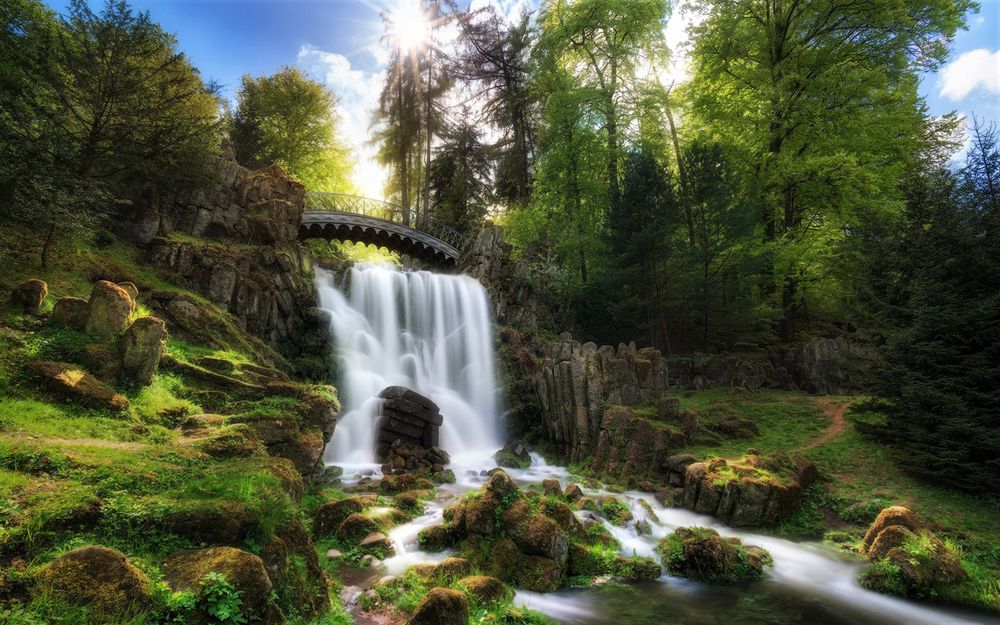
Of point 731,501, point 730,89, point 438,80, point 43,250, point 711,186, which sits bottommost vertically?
point 731,501

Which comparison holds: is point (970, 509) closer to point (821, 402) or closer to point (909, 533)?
point (909, 533)

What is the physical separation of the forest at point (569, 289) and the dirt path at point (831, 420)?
153mm

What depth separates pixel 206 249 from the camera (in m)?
15.4

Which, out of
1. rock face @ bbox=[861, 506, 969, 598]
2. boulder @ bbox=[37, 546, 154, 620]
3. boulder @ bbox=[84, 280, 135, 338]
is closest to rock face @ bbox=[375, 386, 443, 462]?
boulder @ bbox=[84, 280, 135, 338]

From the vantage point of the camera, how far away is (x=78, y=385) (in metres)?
6.69

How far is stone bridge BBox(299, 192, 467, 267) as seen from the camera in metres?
25.9

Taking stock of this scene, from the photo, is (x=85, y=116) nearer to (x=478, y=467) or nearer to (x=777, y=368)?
(x=478, y=467)

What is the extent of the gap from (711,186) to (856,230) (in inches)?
218

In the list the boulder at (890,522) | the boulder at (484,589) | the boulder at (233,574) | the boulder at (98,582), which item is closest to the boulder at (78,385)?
the boulder at (233,574)

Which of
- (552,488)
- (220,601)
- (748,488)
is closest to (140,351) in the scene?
(220,601)

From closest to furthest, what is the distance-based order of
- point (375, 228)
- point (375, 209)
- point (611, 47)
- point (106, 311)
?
point (106, 311), point (611, 47), point (375, 228), point (375, 209)

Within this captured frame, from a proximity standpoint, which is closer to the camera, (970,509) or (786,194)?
(970,509)

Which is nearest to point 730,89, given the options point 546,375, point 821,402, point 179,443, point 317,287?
point 821,402

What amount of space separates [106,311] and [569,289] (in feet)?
61.1
